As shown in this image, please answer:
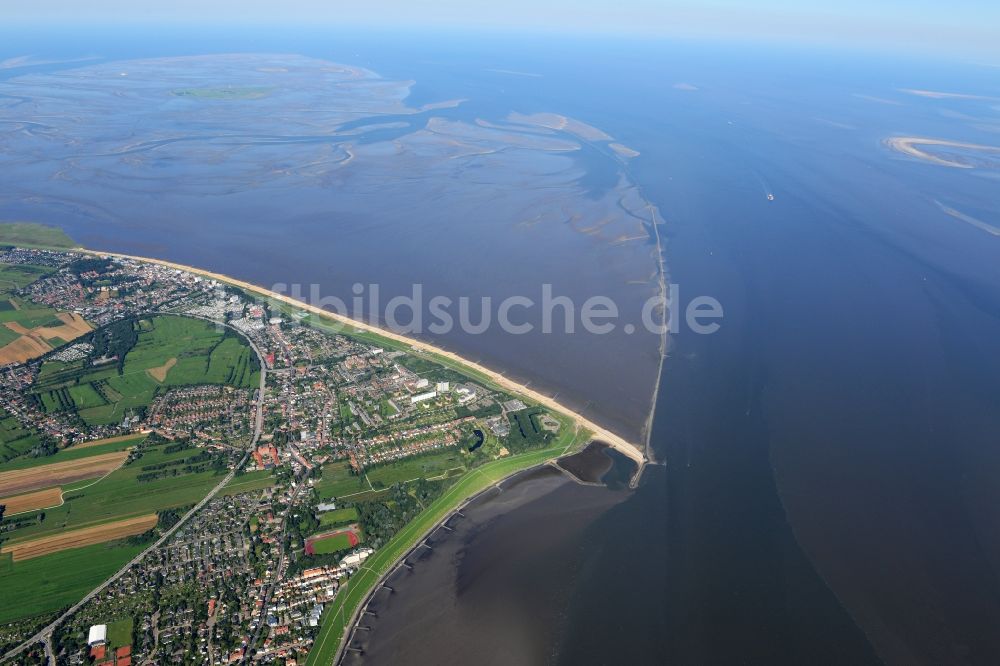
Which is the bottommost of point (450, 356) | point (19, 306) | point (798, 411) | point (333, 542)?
point (333, 542)

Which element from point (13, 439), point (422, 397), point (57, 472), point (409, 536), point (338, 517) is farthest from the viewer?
point (422, 397)

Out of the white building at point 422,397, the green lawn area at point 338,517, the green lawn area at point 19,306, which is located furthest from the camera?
the green lawn area at point 19,306

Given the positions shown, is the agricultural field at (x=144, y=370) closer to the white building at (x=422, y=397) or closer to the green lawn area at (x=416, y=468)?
the white building at (x=422, y=397)

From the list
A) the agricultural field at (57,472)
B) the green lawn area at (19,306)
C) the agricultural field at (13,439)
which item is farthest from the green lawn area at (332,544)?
the green lawn area at (19,306)

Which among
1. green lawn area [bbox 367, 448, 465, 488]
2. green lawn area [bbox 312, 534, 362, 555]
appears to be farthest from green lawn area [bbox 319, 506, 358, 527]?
green lawn area [bbox 367, 448, 465, 488]

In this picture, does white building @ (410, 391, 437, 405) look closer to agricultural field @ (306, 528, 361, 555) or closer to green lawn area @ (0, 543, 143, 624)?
agricultural field @ (306, 528, 361, 555)

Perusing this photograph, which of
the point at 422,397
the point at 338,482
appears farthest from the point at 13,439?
the point at 422,397

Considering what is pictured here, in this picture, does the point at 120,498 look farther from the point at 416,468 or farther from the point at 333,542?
the point at 416,468
